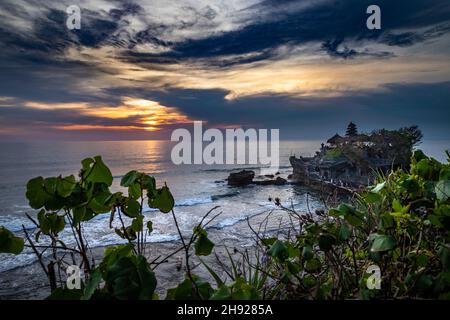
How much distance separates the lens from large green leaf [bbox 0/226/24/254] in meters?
0.96

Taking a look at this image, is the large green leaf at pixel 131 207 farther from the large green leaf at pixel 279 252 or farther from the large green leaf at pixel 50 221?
the large green leaf at pixel 279 252

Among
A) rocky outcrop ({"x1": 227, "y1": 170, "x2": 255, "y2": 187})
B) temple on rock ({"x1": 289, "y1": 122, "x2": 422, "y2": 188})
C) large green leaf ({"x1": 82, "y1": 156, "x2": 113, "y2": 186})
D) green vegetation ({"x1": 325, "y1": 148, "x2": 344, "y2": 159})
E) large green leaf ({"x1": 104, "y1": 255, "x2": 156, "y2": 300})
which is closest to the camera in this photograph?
large green leaf ({"x1": 104, "y1": 255, "x2": 156, "y2": 300})

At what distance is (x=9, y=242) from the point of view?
963 millimetres

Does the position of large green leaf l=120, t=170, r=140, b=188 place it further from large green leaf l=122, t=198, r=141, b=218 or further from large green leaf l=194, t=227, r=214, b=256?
large green leaf l=194, t=227, r=214, b=256

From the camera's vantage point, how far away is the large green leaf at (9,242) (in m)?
0.96

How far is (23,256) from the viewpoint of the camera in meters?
13.8

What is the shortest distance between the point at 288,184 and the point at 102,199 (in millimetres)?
46103

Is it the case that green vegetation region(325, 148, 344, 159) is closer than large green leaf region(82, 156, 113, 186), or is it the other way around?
large green leaf region(82, 156, 113, 186)

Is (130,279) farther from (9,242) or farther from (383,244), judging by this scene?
(383,244)

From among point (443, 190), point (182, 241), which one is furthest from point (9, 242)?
point (443, 190)

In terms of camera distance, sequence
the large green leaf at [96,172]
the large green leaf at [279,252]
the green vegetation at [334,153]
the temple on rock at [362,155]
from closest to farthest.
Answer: the large green leaf at [96,172] < the large green leaf at [279,252] < the temple on rock at [362,155] < the green vegetation at [334,153]

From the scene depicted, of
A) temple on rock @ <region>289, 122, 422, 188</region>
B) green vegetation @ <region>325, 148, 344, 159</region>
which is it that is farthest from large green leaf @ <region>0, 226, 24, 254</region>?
green vegetation @ <region>325, 148, 344, 159</region>

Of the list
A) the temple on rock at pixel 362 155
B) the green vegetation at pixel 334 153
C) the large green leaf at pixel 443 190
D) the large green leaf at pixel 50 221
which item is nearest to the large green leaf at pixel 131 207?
the large green leaf at pixel 50 221

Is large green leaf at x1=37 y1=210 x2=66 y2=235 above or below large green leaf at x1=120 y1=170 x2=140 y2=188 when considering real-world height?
below
